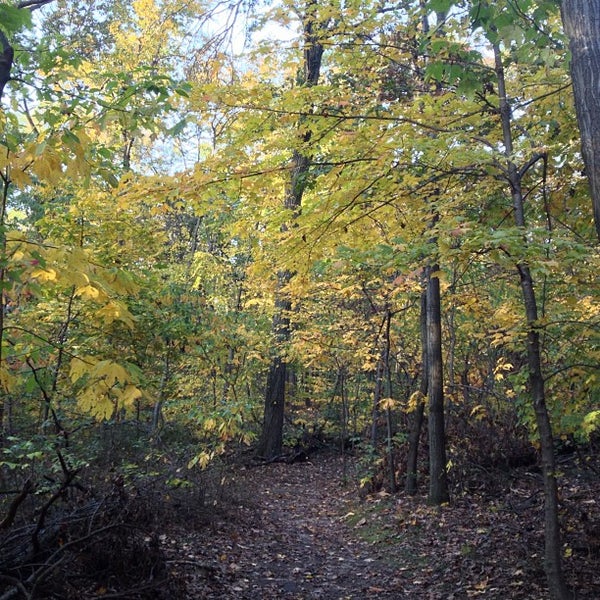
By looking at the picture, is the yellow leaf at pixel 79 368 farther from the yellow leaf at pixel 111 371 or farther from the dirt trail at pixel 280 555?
the dirt trail at pixel 280 555

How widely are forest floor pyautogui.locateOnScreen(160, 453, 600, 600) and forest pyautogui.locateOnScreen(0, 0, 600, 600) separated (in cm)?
4

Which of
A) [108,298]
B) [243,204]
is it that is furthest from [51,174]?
[243,204]

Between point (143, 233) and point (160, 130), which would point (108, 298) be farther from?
point (143, 233)

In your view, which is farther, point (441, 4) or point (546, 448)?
point (546, 448)

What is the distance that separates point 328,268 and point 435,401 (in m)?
3.22

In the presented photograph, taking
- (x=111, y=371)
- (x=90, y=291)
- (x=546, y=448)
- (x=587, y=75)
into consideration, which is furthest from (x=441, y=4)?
(x=546, y=448)

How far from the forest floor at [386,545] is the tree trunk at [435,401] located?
0.32m

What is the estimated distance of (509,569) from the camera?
5.64 m

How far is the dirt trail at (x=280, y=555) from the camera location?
19.2 ft

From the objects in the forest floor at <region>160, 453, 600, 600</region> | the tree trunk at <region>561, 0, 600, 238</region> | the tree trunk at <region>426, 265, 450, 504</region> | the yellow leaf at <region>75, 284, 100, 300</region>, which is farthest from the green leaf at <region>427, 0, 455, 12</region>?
the tree trunk at <region>426, 265, 450, 504</region>

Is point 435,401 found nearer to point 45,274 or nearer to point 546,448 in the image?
point 546,448

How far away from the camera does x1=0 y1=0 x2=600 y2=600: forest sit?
376 centimetres

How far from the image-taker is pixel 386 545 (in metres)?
7.55

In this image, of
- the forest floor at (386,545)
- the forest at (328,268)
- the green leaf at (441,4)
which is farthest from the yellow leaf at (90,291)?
the forest floor at (386,545)
